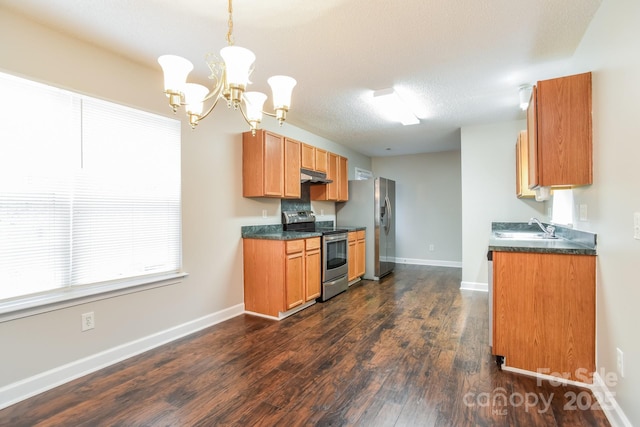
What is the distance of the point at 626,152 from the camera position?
1553 mm

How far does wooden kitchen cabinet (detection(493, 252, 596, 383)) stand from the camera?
1.98m

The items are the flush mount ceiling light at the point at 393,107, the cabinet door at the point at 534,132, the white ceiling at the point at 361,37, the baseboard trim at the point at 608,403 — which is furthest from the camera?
the flush mount ceiling light at the point at 393,107

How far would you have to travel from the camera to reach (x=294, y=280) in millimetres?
3508

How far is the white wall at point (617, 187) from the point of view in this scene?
4.83 feet

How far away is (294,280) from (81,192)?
2.15 metres

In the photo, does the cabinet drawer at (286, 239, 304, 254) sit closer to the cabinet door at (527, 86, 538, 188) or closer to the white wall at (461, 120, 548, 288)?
the cabinet door at (527, 86, 538, 188)

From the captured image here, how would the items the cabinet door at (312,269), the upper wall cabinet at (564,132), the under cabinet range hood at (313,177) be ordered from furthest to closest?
the under cabinet range hood at (313,177), the cabinet door at (312,269), the upper wall cabinet at (564,132)

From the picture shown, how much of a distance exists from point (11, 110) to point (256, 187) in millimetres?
2039

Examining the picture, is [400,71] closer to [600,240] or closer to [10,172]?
[600,240]

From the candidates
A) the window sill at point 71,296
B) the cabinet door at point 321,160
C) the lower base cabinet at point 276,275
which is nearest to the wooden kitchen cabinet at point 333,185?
the cabinet door at point 321,160

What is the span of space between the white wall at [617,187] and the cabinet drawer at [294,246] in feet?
8.53

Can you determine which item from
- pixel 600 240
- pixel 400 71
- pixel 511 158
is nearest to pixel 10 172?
pixel 400 71

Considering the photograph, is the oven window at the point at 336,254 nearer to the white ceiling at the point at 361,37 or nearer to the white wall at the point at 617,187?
the white ceiling at the point at 361,37

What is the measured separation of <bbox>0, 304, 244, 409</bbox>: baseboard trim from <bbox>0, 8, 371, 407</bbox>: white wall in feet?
0.05
